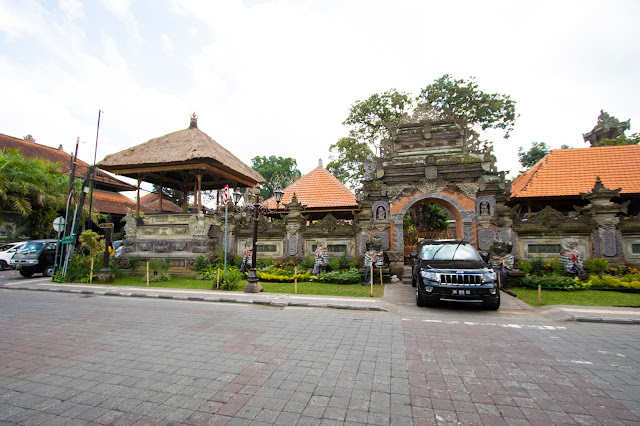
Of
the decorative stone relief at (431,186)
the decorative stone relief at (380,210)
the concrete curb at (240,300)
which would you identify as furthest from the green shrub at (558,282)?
the concrete curb at (240,300)

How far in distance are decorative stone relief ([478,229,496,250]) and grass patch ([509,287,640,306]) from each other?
2533 mm

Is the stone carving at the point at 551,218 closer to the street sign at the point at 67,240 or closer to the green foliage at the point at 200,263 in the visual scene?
the green foliage at the point at 200,263

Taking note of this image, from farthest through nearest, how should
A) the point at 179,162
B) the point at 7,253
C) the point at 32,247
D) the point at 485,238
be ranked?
1. the point at 7,253
2. the point at 32,247
3. the point at 179,162
4. the point at 485,238

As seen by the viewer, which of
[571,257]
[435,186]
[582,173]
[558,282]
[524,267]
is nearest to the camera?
[558,282]

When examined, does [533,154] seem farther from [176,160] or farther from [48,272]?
[48,272]

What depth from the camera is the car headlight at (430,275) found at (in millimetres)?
7449

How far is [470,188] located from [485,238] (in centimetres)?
224

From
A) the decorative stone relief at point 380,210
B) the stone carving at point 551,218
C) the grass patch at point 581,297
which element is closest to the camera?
the grass patch at point 581,297

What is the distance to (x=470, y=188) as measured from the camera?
13.0 m

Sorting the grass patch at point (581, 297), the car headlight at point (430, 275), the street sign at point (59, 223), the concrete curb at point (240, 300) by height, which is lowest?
the concrete curb at point (240, 300)

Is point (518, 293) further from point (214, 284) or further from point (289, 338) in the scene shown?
point (214, 284)

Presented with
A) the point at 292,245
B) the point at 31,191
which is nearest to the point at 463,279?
the point at 292,245

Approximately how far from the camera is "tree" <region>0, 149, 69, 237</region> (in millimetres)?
16781

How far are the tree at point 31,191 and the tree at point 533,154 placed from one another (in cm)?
3917
